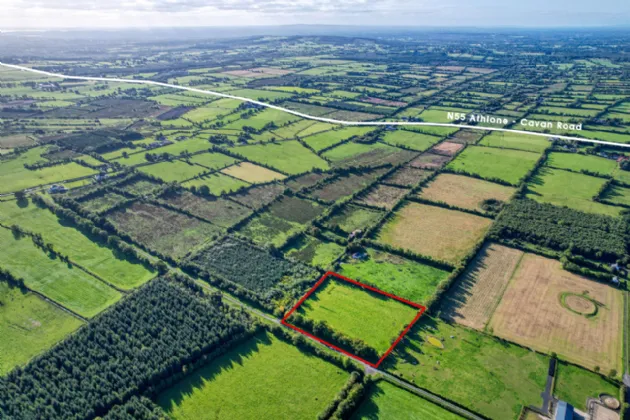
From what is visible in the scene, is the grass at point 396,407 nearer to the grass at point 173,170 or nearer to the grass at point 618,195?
the grass at point 618,195

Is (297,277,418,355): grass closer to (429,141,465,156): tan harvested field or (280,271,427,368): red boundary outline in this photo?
(280,271,427,368): red boundary outline

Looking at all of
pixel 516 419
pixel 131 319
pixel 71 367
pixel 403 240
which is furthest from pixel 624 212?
pixel 71 367

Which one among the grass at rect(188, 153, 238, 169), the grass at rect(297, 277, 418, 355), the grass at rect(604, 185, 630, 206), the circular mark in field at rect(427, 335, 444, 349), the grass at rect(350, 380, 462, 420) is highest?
the grass at rect(188, 153, 238, 169)

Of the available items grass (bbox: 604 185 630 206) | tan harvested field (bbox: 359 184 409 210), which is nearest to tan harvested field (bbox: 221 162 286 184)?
tan harvested field (bbox: 359 184 409 210)

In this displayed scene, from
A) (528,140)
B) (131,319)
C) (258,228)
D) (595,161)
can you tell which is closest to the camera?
(131,319)

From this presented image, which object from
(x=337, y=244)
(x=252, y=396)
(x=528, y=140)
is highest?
(x=528, y=140)

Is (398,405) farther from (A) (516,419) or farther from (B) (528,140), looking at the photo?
(B) (528,140)
